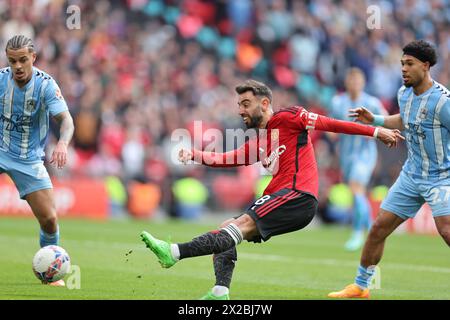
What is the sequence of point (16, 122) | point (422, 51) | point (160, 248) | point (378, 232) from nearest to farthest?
point (160, 248)
point (422, 51)
point (378, 232)
point (16, 122)

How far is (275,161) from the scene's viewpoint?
879 cm

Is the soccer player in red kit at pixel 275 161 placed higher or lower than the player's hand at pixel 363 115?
lower

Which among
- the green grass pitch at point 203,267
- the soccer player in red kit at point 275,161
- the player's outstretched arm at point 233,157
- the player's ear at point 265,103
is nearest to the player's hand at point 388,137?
the soccer player in red kit at point 275,161

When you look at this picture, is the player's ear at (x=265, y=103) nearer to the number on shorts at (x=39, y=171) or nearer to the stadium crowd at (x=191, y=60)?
the number on shorts at (x=39, y=171)

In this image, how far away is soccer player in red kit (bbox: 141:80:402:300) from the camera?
27.8 feet

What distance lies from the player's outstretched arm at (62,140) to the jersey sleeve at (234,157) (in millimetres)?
1291

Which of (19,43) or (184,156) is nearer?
(184,156)

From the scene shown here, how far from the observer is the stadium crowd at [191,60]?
22047mm

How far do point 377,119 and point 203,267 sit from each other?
148 inches

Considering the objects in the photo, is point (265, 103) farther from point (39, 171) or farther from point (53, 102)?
point (39, 171)

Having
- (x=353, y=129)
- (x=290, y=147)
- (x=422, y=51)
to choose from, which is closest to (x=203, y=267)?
(x=290, y=147)

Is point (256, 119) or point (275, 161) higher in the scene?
point (256, 119)

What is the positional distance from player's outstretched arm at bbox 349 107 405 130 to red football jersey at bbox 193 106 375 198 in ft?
3.15

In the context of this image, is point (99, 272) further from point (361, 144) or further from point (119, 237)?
point (361, 144)
